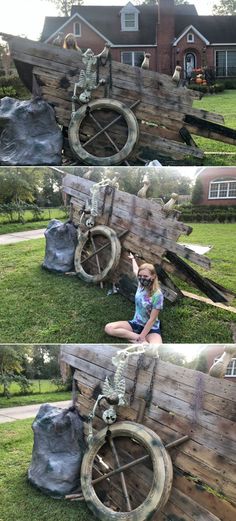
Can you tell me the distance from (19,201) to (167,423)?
687mm

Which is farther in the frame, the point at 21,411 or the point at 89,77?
the point at 21,411

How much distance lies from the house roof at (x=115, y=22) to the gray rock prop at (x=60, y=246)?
47 cm

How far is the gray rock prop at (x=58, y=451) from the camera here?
2.18 meters

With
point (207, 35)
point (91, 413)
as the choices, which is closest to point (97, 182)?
point (207, 35)

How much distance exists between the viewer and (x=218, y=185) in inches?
76.6

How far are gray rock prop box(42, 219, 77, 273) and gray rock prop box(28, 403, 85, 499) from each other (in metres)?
0.42

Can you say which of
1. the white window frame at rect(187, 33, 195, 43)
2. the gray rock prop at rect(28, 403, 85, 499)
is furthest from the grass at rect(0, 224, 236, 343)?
the white window frame at rect(187, 33, 195, 43)

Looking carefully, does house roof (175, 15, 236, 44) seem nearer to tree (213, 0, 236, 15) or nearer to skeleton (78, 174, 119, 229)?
tree (213, 0, 236, 15)

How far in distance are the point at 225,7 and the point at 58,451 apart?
4.14 ft

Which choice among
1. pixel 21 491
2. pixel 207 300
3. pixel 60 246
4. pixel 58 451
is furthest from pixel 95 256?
pixel 21 491

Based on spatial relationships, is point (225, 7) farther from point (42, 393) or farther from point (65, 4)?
point (42, 393)

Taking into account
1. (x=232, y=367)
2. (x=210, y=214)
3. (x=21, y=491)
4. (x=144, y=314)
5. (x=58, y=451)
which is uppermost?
(x=210, y=214)

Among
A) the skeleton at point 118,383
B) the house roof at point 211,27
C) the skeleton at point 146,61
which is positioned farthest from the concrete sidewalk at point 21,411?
the house roof at point 211,27

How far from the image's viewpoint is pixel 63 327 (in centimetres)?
206
